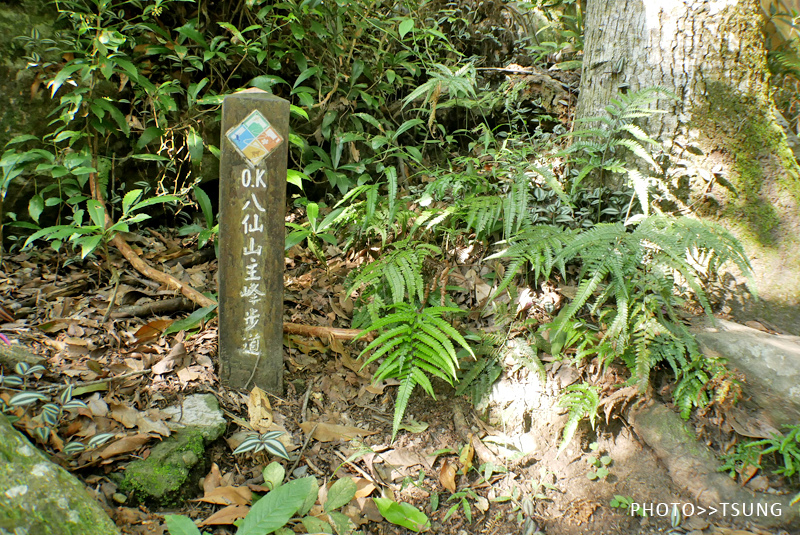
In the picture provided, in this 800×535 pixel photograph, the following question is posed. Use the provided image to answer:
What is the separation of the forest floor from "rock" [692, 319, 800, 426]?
0.60 m

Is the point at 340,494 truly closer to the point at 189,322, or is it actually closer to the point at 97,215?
the point at 189,322

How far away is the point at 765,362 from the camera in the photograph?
2480 mm

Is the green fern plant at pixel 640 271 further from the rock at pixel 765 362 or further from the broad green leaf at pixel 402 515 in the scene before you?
the broad green leaf at pixel 402 515

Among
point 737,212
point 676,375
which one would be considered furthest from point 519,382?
point 737,212

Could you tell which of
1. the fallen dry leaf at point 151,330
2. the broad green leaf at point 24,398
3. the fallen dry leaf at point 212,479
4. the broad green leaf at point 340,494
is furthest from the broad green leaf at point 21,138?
→ the broad green leaf at point 340,494

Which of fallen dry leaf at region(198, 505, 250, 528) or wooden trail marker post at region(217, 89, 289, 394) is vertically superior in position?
wooden trail marker post at region(217, 89, 289, 394)

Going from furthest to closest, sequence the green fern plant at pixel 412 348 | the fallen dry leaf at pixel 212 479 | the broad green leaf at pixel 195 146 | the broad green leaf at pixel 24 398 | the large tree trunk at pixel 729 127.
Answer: the broad green leaf at pixel 195 146 < the large tree trunk at pixel 729 127 < the green fern plant at pixel 412 348 < the fallen dry leaf at pixel 212 479 < the broad green leaf at pixel 24 398

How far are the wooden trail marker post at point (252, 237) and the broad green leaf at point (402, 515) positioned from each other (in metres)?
0.89

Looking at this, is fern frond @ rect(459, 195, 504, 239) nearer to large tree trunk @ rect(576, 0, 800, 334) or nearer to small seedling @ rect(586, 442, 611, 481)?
large tree trunk @ rect(576, 0, 800, 334)

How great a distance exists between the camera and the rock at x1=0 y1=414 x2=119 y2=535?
141cm

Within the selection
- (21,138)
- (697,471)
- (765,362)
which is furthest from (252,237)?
(765,362)

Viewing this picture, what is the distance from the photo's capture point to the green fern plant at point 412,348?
2.42m

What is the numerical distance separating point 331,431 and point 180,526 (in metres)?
0.94

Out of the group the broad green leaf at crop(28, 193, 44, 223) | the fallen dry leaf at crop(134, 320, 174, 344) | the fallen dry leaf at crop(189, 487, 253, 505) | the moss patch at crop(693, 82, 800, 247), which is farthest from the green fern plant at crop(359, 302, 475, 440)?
the broad green leaf at crop(28, 193, 44, 223)
